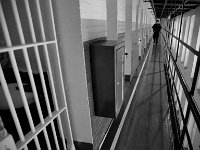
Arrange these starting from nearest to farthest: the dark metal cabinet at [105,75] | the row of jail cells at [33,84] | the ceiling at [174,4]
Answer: the row of jail cells at [33,84], the dark metal cabinet at [105,75], the ceiling at [174,4]

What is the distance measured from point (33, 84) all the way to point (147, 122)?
104 inches

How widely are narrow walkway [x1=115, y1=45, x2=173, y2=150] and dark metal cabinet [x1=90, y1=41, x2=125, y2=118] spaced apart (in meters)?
0.68

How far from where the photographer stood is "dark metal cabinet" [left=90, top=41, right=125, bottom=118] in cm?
232

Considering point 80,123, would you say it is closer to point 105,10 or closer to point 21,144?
point 21,144

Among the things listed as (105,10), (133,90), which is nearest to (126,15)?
(105,10)

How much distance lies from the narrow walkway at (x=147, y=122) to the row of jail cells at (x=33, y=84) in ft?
3.99

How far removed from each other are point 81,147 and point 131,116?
1.49 m

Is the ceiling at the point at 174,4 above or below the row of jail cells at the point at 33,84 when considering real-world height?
above

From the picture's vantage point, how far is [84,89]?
2.19 metres

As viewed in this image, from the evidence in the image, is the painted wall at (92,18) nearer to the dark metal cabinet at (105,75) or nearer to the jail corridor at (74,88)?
the jail corridor at (74,88)

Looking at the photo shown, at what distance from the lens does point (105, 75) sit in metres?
2.45

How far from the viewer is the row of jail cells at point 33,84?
1.48 meters

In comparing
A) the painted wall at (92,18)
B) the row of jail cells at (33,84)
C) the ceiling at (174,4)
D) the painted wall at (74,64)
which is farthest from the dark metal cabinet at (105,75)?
the ceiling at (174,4)

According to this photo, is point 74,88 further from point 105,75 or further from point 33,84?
point 33,84
